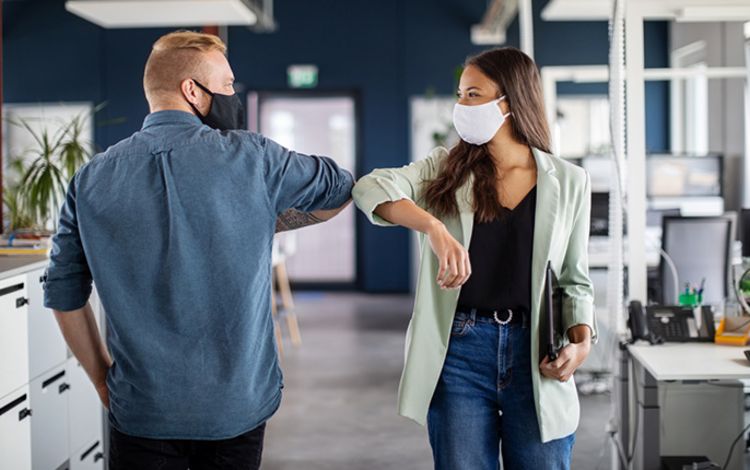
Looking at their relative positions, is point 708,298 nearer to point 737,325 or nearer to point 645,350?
point 737,325

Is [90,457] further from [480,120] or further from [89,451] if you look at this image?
[480,120]

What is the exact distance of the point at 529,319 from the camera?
1846 millimetres

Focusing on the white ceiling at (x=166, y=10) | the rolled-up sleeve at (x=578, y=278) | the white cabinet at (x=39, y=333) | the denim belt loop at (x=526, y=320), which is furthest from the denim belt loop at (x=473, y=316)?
the white ceiling at (x=166, y=10)

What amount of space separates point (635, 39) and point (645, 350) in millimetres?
1178

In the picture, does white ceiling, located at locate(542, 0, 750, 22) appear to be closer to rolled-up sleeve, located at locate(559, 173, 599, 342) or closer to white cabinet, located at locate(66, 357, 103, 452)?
rolled-up sleeve, located at locate(559, 173, 599, 342)

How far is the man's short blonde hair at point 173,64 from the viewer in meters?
1.72

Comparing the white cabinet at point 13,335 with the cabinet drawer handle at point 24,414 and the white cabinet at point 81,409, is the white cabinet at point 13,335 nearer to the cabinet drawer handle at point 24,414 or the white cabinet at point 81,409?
the cabinet drawer handle at point 24,414

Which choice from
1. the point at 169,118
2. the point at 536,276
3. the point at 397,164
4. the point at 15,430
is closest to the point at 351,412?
the point at 15,430

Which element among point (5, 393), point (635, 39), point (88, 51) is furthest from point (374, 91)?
point (5, 393)

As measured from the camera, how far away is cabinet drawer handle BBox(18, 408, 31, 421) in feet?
8.80

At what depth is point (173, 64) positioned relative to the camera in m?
1.72

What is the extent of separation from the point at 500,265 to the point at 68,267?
88 cm

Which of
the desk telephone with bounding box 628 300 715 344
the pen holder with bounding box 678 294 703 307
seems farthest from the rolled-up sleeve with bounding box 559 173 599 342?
the pen holder with bounding box 678 294 703 307

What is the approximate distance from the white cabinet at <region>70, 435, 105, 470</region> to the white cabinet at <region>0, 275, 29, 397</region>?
0.63 meters
